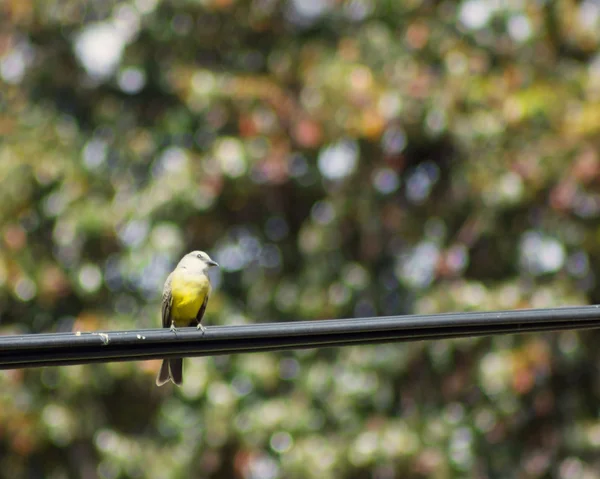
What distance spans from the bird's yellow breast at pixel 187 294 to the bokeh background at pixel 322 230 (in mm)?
2873

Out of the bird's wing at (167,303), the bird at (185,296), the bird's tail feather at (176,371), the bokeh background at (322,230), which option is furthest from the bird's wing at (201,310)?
the bokeh background at (322,230)

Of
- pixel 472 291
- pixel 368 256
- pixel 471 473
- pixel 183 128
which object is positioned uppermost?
pixel 183 128

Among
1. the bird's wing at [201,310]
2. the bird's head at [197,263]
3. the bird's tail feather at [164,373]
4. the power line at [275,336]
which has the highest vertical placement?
the bird's head at [197,263]

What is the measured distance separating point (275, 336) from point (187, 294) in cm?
311

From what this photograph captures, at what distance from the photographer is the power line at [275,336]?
3.59 meters

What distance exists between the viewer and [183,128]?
1109 centimetres

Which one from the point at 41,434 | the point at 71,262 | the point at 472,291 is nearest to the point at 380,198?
the point at 472,291

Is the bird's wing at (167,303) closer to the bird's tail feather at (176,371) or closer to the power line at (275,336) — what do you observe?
the bird's tail feather at (176,371)

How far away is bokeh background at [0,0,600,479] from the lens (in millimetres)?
9664

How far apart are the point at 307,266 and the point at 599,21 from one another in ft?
10.7

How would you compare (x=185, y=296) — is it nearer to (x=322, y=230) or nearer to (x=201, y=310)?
(x=201, y=310)

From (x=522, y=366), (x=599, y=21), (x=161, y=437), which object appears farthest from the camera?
(x=161, y=437)

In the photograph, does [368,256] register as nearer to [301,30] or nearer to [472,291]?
[472,291]

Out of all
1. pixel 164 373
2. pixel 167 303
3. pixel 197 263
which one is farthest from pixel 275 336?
pixel 197 263
